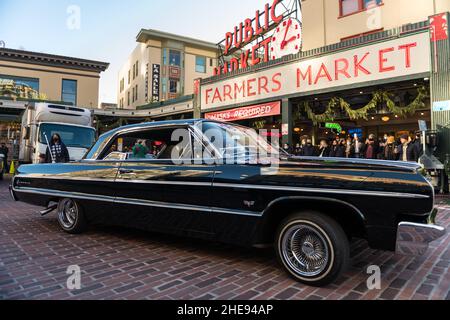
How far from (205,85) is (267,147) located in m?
Answer: 13.5

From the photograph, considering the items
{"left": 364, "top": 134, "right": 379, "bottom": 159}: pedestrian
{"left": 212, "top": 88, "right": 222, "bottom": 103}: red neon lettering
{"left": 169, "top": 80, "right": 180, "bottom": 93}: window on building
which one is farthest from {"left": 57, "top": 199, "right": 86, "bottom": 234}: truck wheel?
{"left": 169, "top": 80, "right": 180, "bottom": 93}: window on building

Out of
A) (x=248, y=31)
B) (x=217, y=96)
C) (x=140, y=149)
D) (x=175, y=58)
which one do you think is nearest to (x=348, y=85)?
(x=217, y=96)

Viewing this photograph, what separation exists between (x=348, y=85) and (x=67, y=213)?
10166mm

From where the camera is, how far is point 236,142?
359cm

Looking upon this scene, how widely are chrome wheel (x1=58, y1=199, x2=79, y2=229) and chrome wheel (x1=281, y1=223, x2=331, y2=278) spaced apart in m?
3.28

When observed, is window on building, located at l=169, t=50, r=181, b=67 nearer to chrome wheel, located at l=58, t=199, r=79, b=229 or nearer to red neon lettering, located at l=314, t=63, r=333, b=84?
red neon lettering, located at l=314, t=63, r=333, b=84

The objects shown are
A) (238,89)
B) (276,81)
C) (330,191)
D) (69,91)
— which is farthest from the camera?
(69,91)

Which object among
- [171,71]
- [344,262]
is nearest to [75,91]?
[171,71]

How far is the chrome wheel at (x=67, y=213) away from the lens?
4.52m

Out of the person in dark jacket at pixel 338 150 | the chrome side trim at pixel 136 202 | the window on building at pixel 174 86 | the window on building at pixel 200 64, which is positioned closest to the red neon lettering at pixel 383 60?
the person in dark jacket at pixel 338 150

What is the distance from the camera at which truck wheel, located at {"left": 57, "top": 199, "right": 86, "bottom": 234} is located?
4.41 metres

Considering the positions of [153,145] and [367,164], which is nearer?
[367,164]

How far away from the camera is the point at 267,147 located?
3848 mm

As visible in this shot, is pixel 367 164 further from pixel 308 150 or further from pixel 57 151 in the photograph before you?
pixel 308 150
